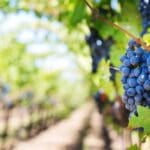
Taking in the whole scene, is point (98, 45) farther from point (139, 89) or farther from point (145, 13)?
point (139, 89)

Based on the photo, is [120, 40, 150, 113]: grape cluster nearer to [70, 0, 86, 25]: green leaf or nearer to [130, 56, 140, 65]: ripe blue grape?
[130, 56, 140, 65]: ripe blue grape

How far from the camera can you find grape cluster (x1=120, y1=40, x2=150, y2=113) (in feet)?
4.57

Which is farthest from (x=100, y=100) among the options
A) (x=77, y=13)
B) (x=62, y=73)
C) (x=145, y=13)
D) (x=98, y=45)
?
(x=62, y=73)

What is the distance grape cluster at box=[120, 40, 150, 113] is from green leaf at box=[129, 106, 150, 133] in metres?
0.05

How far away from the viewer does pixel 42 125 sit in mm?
13555

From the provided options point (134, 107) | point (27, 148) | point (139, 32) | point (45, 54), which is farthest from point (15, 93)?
point (134, 107)

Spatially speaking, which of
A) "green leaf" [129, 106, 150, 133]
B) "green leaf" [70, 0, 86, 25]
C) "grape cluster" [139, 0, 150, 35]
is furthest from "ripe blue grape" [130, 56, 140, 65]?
"green leaf" [70, 0, 86, 25]

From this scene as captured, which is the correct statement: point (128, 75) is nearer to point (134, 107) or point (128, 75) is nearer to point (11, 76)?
point (134, 107)

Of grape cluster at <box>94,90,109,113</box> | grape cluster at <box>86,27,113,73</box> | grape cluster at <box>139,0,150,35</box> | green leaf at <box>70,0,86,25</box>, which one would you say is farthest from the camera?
grape cluster at <box>94,90,109,113</box>

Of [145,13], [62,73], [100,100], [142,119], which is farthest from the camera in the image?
[62,73]

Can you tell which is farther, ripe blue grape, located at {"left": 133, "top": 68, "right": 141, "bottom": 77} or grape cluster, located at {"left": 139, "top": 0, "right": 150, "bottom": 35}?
grape cluster, located at {"left": 139, "top": 0, "right": 150, "bottom": 35}

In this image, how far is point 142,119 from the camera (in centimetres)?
140

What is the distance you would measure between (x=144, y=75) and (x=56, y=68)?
860 cm

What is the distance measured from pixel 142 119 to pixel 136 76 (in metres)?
0.13
